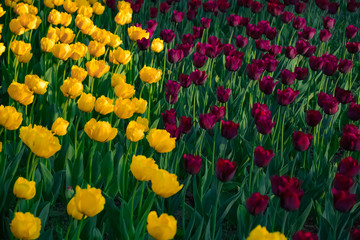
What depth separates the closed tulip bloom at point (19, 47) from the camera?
8.91 ft

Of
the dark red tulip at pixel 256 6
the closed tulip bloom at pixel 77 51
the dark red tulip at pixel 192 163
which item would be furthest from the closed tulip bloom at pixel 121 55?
the dark red tulip at pixel 256 6

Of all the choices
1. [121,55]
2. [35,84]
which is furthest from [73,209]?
[121,55]

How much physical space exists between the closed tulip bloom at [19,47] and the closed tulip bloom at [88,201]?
1.55m

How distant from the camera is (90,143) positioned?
245 cm

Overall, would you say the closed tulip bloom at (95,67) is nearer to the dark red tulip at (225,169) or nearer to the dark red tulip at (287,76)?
the dark red tulip at (287,76)

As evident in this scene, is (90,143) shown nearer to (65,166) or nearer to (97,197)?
(65,166)

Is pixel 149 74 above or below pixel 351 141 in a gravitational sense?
below

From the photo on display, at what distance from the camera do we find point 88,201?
1416 millimetres

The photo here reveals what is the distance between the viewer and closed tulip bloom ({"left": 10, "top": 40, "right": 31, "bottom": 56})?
2.71 metres

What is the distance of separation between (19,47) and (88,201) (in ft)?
5.20

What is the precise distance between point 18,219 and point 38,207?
0.61 metres

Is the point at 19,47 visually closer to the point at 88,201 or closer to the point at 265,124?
the point at 265,124

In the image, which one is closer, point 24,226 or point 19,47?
point 24,226

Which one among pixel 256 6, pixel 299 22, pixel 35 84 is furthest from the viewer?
pixel 256 6
